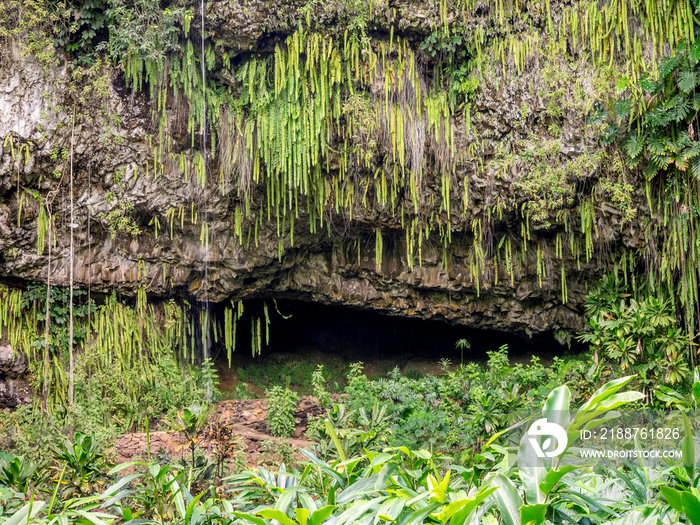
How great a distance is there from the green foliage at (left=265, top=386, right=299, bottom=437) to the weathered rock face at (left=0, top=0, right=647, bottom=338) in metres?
2.12

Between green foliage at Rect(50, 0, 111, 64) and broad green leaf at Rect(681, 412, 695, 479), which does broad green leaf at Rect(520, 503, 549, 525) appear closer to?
broad green leaf at Rect(681, 412, 695, 479)

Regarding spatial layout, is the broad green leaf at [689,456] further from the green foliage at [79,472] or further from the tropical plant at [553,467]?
the green foliage at [79,472]

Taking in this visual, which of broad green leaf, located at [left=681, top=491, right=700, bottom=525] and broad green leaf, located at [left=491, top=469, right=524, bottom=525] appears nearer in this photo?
broad green leaf, located at [left=681, top=491, right=700, bottom=525]

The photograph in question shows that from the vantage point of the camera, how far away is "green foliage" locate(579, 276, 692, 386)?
18.4ft

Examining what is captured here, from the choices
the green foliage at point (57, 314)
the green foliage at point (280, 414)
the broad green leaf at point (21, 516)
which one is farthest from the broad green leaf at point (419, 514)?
the green foliage at point (57, 314)

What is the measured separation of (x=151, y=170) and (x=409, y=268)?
4153mm

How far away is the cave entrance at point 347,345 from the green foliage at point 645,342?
3053 mm

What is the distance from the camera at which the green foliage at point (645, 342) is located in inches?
221

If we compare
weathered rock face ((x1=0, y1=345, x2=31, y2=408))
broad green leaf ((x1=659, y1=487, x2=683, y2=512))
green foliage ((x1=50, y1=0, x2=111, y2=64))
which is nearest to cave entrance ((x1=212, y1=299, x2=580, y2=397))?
weathered rock face ((x1=0, y1=345, x2=31, y2=408))

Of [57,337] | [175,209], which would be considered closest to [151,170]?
[175,209]

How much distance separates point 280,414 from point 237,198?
3091 mm

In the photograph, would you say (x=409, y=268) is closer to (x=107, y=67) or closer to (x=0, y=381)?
(x=107, y=67)

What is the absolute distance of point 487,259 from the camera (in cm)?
764

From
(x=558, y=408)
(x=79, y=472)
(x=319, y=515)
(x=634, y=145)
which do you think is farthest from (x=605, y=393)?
(x=634, y=145)
